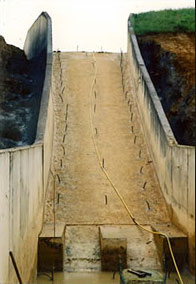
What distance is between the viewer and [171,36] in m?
15.1

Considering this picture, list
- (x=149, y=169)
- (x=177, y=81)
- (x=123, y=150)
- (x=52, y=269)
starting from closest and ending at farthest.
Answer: (x=52, y=269), (x=149, y=169), (x=123, y=150), (x=177, y=81)

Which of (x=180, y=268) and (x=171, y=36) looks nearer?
(x=180, y=268)

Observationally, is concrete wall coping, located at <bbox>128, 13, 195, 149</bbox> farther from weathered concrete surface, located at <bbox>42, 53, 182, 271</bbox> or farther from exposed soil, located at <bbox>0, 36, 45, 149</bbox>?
exposed soil, located at <bbox>0, 36, 45, 149</bbox>

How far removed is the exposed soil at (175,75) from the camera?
38.1ft

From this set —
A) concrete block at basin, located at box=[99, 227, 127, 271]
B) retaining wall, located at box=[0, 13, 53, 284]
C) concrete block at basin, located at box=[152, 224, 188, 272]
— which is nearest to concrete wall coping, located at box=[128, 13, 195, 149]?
concrete block at basin, located at box=[152, 224, 188, 272]

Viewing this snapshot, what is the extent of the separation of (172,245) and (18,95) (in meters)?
8.06

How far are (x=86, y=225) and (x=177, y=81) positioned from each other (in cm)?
644

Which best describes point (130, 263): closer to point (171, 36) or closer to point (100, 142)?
point (100, 142)

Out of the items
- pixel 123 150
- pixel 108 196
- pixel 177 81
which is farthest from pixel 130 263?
pixel 177 81

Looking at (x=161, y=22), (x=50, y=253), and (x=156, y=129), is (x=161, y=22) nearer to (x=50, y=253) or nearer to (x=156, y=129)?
(x=156, y=129)

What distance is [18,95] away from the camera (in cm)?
1297

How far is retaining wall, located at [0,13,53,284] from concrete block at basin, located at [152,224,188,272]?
186cm

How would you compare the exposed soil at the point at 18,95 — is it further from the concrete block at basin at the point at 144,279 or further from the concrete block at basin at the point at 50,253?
the concrete block at basin at the point at 144,279

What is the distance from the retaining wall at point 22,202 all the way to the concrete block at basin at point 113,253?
3.37ft
